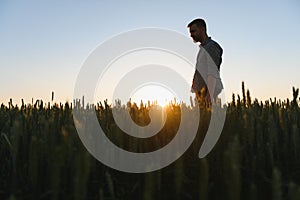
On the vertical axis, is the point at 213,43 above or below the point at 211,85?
above

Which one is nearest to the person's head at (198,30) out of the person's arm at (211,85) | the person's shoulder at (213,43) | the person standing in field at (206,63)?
the person standing in field at (206,63)

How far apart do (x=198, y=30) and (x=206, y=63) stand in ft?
1.95

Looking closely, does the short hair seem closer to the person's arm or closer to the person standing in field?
the person standing in field

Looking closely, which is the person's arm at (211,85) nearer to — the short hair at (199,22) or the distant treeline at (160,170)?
the short hair at (199,22)

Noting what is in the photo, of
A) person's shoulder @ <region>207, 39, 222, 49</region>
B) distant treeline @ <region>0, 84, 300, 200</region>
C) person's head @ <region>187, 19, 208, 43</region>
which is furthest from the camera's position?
person's head @ <region>187, 19, 208, 43</region>

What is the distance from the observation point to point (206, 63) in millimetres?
5031

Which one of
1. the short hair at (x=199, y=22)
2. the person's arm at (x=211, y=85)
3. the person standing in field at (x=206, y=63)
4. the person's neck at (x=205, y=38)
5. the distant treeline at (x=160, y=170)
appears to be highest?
the short hair at (x=199, y=22)

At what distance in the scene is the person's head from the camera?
522 centimetres

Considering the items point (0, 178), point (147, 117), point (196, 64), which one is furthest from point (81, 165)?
point (196, 64)

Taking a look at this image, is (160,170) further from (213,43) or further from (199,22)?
(199,22)

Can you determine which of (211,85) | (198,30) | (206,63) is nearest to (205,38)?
(198,30)

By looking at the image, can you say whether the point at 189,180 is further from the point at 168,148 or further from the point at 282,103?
the point at 282,103

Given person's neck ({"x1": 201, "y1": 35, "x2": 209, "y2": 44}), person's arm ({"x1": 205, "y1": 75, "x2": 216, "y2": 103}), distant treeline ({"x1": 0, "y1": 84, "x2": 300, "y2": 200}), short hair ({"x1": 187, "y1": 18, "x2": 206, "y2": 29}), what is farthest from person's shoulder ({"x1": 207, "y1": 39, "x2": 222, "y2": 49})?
distant treeline ({"x1": 0, "y1": 84, "x2": 300, "y2": 200})

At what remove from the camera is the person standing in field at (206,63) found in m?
4.83
